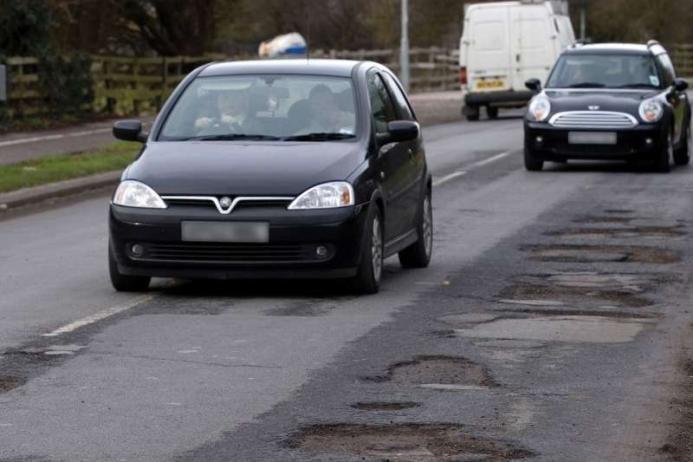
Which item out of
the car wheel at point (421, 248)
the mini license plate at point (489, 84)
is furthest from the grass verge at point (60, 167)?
the mini license plate at point (489, 84)

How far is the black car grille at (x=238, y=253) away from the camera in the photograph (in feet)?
38.5

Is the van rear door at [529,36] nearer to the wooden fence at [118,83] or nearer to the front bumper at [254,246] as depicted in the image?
the wooden fence at [118,83]

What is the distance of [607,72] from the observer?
25.8 meters

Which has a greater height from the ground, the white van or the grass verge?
the white van

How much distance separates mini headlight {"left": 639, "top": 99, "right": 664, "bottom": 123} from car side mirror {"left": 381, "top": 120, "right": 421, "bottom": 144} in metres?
12.3

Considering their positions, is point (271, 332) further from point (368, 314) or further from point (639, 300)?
point (639, 300)

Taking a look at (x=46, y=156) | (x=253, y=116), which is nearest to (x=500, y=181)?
(x=46, y=156)

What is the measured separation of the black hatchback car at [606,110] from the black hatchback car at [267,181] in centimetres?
1155

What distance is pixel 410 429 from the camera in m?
7.78

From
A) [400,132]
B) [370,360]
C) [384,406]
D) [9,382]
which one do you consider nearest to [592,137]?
[400,132]

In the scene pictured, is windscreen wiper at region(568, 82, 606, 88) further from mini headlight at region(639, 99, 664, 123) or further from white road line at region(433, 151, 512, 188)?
white road line at region(433, 151, 512, 188)

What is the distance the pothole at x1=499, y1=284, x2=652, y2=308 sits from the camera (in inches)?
481

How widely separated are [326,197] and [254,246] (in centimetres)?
54

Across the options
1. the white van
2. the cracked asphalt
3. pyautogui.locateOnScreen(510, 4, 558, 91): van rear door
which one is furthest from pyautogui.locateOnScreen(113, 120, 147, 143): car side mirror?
pyautogui.locateOnScreen(510, 4, 558, 91): van rear door
